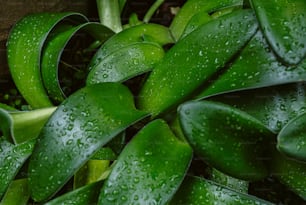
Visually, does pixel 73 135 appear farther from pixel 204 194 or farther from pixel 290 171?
pixel 290 171

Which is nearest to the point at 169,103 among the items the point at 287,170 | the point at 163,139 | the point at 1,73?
the point at 163,139

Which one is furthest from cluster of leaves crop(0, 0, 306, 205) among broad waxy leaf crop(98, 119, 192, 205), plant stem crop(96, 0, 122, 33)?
plant stem crop(96, 0, 122, 33)

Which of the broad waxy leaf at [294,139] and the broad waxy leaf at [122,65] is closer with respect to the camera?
the broad waxy leaf at [294,139]

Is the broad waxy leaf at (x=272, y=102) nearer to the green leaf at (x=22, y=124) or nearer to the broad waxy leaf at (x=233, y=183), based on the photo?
the broad waxy leaf at (x=233, y=183)

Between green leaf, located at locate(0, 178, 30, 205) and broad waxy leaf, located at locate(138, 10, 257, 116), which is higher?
broad waxy leaf, located at locate(138, 10, 257, 116)

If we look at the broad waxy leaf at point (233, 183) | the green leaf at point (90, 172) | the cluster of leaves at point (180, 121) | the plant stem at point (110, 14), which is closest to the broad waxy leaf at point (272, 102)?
the cluster of leaves at point (180, 121)

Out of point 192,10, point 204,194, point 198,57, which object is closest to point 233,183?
point 204,194

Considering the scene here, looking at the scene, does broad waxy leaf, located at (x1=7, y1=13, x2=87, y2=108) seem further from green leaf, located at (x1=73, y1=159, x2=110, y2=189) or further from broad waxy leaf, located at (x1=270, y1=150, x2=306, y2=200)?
broad waxy leaf, located at (x1=270, y1=150, x2=306, y2=200)
